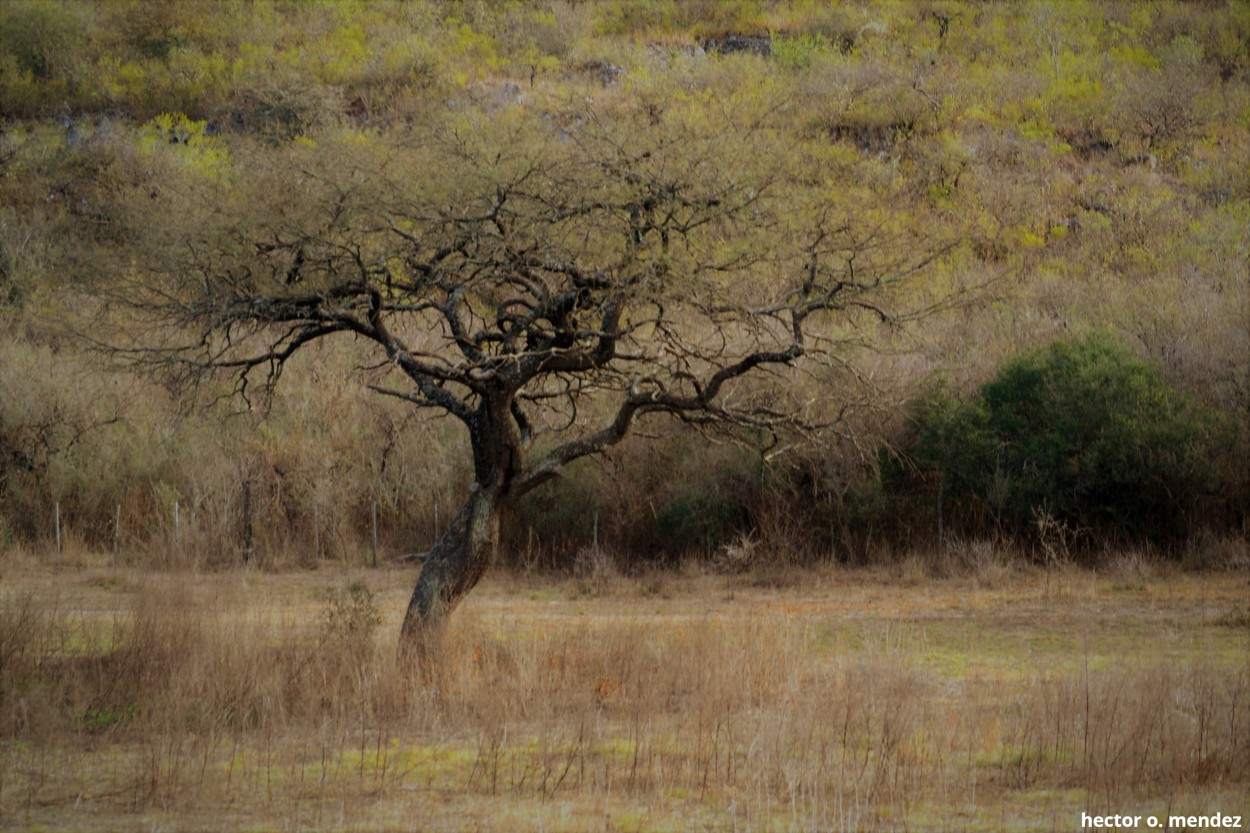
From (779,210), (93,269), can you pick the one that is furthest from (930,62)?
(779,210)

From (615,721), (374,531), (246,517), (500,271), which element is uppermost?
(500,271)

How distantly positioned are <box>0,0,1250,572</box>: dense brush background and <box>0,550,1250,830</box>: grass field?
263 centimetres

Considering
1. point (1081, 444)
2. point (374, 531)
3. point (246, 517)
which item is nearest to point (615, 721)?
point (1081, 444)

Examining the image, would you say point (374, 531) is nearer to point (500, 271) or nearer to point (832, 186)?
point (500, 271)

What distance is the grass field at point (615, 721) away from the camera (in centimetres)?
870

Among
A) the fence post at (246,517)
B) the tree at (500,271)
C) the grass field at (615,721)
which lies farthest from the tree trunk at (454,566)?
the fence post at (246,517)

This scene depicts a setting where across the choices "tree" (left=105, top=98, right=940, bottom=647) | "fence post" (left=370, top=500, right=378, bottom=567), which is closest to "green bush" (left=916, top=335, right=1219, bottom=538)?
"tree" (left=105, top=98, right=940, bottom=647)

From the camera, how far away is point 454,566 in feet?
43.3

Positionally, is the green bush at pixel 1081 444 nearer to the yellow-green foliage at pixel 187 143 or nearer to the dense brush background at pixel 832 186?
the dense brush background at pixel 832 186

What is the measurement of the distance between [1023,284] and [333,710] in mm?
23816

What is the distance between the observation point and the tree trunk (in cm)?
1300

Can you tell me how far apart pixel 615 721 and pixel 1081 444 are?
13302 millimetres

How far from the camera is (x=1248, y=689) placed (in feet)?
36.6

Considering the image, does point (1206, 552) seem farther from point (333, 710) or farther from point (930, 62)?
point (930, 62)
